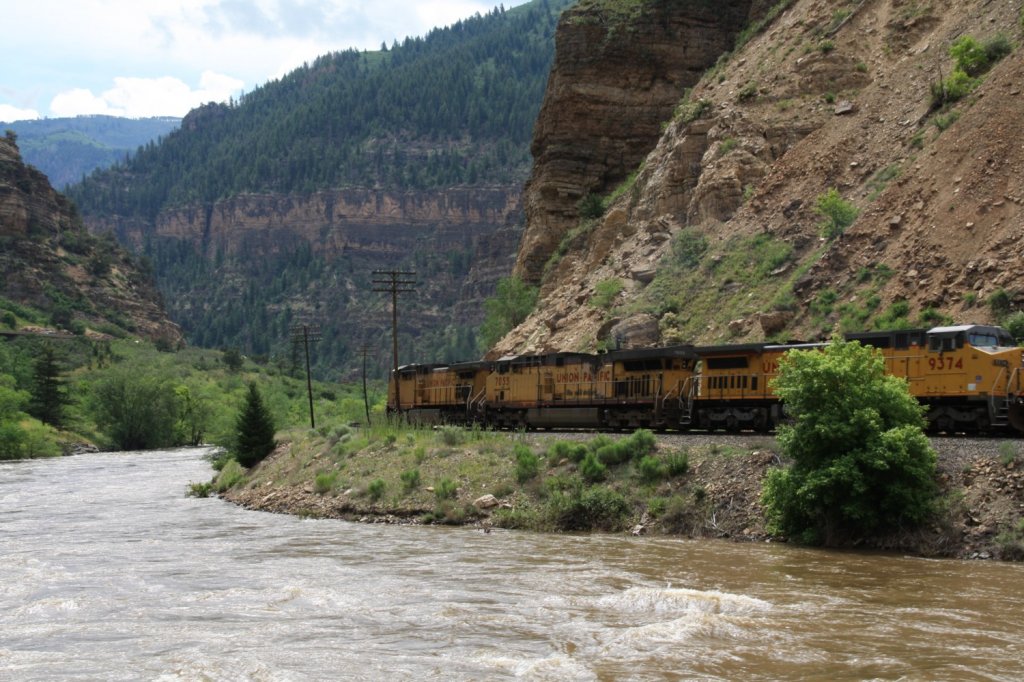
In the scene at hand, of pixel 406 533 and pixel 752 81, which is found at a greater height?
pixel 752 81

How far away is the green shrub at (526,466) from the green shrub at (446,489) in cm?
216

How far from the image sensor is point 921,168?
4419cm

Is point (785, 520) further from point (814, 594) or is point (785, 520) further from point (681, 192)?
point (681, 192)

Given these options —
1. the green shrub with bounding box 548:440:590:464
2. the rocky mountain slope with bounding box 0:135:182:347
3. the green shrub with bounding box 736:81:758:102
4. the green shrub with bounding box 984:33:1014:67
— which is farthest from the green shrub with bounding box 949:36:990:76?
the rocky mountain slope with bounding box 0:135:182:347

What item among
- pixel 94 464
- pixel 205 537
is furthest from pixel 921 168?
pixel 94 464

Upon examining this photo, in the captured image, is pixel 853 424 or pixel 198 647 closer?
pixel 198 647

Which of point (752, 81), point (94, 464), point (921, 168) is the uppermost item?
point (752, 81)

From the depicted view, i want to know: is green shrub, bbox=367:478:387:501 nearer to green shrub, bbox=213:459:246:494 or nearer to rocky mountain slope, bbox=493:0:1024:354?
green shrub, bbox=213:459:246:494

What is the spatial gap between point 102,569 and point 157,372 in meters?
104

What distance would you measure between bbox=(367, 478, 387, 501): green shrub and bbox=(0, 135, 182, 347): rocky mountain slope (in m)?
125

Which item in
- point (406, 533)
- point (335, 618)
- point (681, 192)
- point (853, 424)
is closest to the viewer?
point (335, 618)

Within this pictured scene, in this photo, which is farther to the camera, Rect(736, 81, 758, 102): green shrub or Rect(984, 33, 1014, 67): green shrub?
Rect(736, 81, 758, 102): green shrub

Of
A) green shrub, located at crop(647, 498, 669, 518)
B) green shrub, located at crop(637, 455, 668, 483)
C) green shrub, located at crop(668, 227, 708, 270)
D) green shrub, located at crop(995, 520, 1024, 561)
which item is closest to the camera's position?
green shrub, located at crop(995, 520, 1024, 561)

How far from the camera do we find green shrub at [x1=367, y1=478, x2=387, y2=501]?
35.1 m
